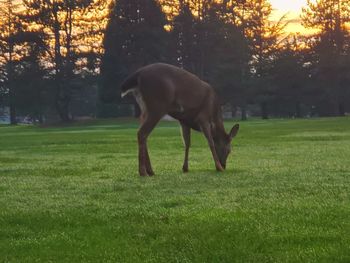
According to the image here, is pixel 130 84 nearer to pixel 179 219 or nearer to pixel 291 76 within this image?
pixel 179 219

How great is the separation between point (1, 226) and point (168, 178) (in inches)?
178

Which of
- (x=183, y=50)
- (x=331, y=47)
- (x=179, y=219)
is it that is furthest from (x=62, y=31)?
(x=179, y=219)

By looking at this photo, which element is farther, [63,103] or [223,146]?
[63,103]

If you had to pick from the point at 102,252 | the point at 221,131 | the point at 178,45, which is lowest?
the point at 102,252

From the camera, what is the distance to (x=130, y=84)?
10.9m

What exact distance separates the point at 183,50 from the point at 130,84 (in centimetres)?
7071

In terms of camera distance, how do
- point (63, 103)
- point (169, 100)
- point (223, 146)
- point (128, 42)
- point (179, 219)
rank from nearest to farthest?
point (179, 219)
point (169, 100)
point (223, 146)
point (128, 42)
point (63, 103)

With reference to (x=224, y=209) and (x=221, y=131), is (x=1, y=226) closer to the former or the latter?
(x=224, y=209)

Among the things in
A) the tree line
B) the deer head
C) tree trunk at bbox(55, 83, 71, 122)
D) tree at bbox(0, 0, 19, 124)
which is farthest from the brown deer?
tree at bbox(0, 0, 19, 124)

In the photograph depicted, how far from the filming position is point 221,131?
12453mm

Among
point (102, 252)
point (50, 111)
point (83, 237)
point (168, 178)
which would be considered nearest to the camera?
point (102, 252)

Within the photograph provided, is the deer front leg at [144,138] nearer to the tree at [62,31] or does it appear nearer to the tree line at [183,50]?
the tree line at [183,50]

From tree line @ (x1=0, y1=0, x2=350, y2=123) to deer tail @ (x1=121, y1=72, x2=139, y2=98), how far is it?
6420 centimetres

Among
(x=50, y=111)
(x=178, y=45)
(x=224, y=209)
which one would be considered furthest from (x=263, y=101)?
(x=224, y=209)
